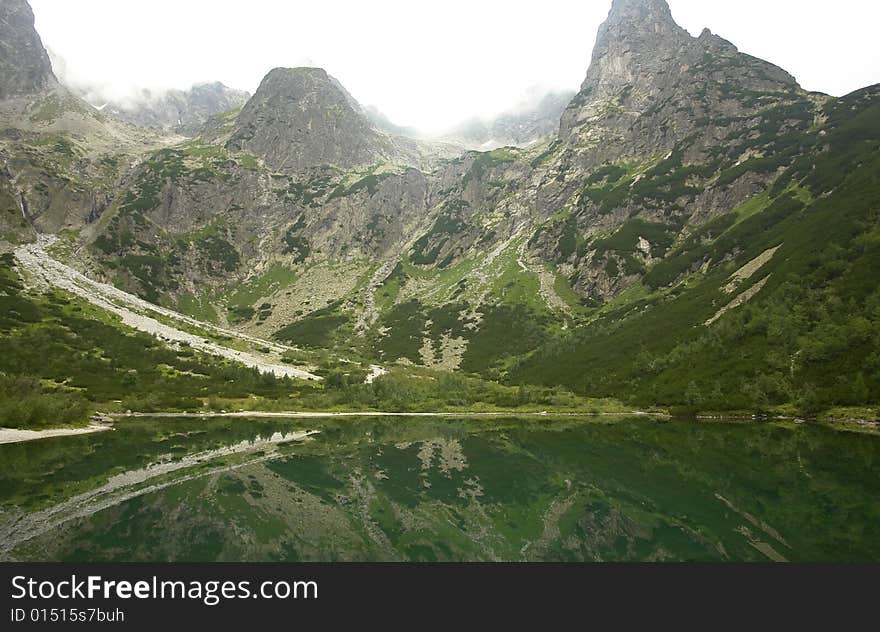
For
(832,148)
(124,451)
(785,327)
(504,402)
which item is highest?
(832,148)

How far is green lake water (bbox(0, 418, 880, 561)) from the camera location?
19.2 meters

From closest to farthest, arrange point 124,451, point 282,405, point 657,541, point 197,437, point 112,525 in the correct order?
1. point 657,541
2. point 112,525
3. point 124,451
4. point 197,437
5. point 282,405

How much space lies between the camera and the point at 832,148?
572 ft

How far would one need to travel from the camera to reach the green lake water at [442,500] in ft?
62.9

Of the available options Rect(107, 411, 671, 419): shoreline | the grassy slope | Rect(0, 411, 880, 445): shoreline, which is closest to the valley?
the grassy slope

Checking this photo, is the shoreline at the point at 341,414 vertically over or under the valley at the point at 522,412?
under

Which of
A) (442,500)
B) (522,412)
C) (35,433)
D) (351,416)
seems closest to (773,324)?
(522,412)

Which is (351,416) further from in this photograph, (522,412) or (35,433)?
(35,433)

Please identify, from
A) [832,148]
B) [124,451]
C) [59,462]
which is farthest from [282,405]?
[832,148]

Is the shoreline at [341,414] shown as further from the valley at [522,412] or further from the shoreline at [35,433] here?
the shoreline at [35,433]

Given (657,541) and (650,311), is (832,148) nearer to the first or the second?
(650,311)

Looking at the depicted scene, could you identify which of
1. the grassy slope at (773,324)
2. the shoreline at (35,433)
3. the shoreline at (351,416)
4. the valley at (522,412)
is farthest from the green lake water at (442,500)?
the grassy slope at (773,324)

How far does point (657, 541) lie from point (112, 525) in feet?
76.3

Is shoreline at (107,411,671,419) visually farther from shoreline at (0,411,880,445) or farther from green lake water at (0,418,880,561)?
green lake water at (0,418,880,561)
